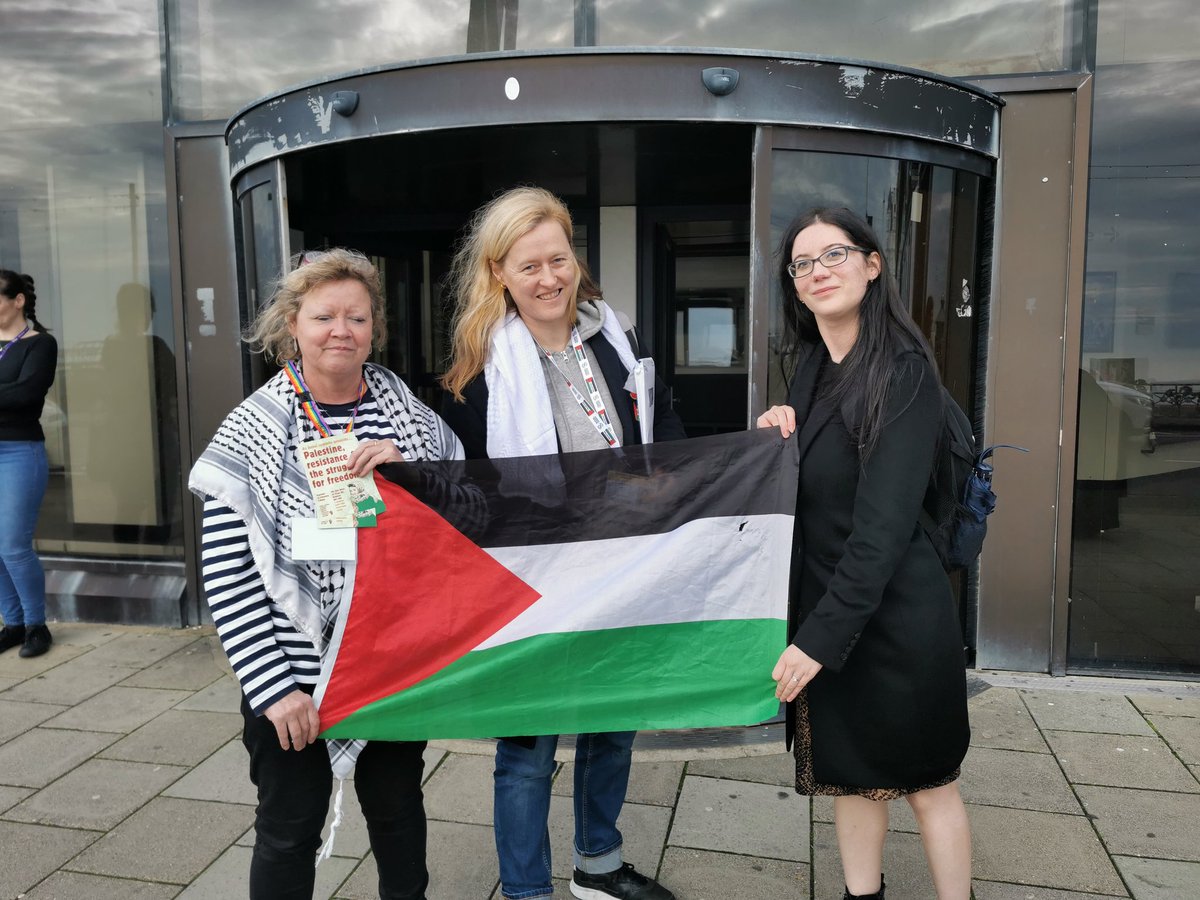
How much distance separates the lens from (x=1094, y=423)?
4672 mm

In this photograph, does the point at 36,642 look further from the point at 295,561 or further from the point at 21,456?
the point at 295,561

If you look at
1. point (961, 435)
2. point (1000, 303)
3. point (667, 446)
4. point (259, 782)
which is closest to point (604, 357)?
point (667, 446)

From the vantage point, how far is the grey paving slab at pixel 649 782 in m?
3.48

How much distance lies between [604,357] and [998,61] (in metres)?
3.10

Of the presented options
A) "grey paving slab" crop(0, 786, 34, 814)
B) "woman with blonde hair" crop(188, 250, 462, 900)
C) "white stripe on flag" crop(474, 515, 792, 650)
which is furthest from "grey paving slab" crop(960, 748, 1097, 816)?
"grey paving slab" crop(0, 786, 34, 814)

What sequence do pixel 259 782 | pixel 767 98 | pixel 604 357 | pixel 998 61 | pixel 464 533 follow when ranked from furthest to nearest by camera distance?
1. pixel 998 61
2. pixel 767 98
3. pixel 604 357
4. pixel 464 533
5. pixel 259 782

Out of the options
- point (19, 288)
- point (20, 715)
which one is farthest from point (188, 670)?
point (19, 288)

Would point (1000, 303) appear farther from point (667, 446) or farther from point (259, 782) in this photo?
point (259, 782)

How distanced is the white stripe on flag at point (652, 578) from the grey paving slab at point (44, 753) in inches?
98.8

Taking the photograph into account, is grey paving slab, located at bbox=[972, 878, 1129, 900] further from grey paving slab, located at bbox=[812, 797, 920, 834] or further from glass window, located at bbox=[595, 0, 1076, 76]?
glass window, located at bbox=[595, 0, 1076, 76]

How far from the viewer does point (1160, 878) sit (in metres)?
2.93

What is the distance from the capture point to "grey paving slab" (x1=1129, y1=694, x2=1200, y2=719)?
4254mm

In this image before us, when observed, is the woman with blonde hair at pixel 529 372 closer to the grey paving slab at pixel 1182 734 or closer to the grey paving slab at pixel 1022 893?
the grey paving slab at pixel 1022 893

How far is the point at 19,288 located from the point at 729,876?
185 inches
